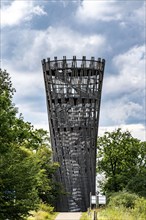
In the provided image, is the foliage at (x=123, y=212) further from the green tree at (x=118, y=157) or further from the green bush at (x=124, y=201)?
the green tree at (x=118, y=157)

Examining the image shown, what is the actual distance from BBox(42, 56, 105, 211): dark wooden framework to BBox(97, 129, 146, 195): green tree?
40.9ft

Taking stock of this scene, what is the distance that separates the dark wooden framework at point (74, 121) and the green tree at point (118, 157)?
12473 mm

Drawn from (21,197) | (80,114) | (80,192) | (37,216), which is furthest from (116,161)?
(21,197)

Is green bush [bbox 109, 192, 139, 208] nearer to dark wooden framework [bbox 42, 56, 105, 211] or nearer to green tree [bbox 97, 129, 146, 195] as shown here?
dark wooden framework [bbox 42, 56, 105, 211]

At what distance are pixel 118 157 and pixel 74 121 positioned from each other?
1582cm

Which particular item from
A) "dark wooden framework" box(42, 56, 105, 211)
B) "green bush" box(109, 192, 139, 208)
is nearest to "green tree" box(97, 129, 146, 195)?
"dark wooden framework" box(42, 56, 105, 211)

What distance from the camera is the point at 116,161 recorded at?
4166 cm

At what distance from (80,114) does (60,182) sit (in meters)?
5.53

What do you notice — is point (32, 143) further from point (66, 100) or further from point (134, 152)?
A: point (134, 152)

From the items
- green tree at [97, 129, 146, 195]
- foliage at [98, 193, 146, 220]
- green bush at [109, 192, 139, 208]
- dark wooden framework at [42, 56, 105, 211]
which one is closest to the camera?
foliage at [98, 193, 146, 220]

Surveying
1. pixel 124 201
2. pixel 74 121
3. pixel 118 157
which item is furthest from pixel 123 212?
pixel 118 157

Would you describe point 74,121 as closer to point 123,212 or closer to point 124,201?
point 124,201

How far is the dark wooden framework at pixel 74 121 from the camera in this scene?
2517 cm

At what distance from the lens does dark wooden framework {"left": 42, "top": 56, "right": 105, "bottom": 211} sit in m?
25.2
